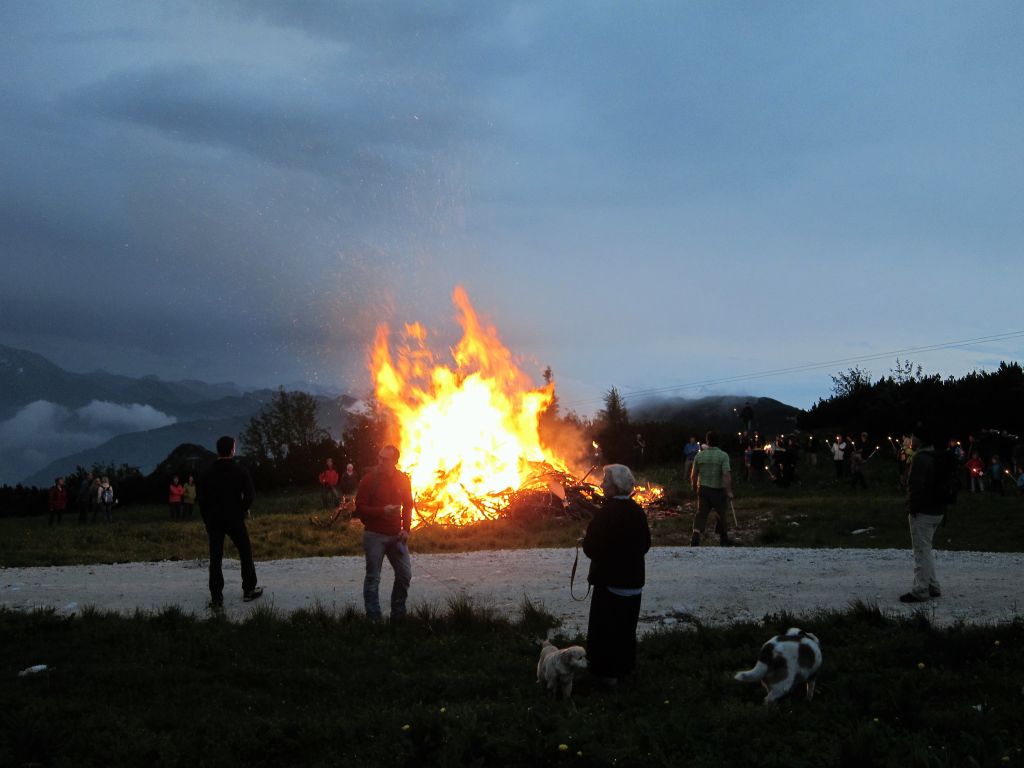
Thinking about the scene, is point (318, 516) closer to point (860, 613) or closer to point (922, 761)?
point (860, 613)

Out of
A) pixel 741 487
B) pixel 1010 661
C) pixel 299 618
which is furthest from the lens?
pixel 741 487

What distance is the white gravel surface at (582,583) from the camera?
972 centimetres

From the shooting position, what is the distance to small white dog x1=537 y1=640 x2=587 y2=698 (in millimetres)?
6289

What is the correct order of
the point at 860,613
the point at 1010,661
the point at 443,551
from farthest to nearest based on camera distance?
the point at 443,551
the point at 860,613
the point at 1010,661

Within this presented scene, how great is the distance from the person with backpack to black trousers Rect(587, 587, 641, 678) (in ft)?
13.6

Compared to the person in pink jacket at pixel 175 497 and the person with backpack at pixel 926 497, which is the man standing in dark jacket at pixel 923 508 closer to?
the person with backpack at pixel 926 497

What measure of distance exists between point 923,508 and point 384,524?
5540mm

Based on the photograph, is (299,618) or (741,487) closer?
(299,618)

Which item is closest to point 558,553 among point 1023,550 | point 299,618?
point 299,618

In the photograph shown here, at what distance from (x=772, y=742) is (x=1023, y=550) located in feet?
40.7

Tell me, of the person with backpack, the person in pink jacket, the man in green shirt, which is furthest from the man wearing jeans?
the person in pink jacket

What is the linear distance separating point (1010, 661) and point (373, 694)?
15.4ft

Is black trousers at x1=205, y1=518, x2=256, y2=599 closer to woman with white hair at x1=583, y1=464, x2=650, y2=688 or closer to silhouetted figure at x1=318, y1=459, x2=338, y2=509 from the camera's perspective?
woman with white hair at x1=583, y1=464, x2=650, y2=688

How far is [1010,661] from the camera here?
22.0ft
